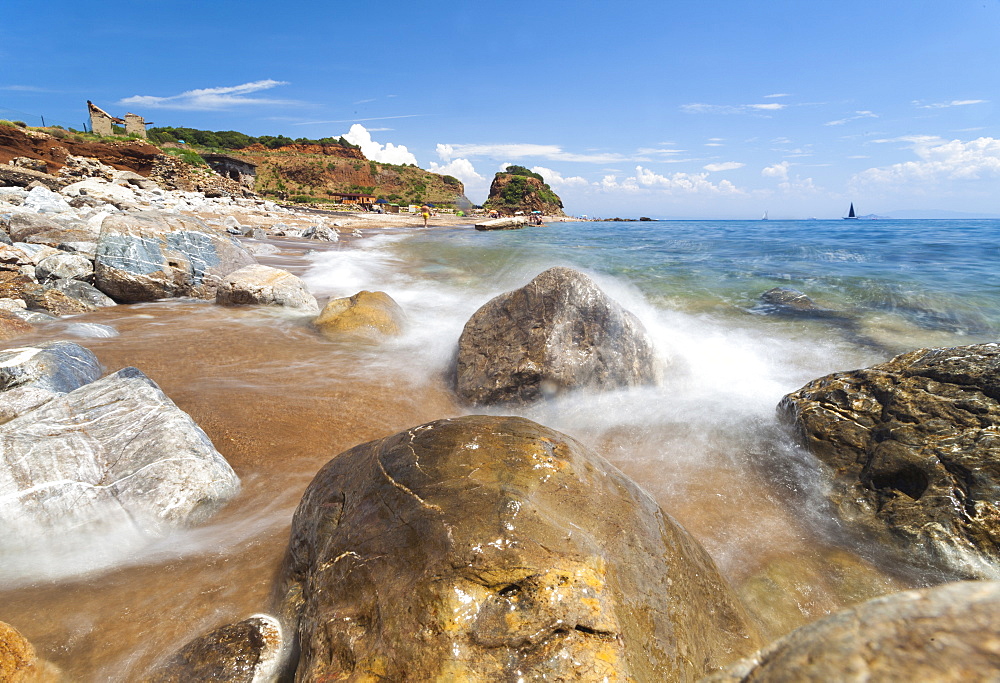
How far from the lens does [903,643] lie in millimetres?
797

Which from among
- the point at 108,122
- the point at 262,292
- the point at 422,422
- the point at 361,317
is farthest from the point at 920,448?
the point at 108,122

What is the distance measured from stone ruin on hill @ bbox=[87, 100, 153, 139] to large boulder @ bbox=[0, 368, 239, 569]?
5300 cm

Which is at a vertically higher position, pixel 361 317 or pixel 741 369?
pixel 361 317

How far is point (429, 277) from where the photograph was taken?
1377cm

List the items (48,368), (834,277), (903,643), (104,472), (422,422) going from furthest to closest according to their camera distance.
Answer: (834,277)
(422,422)
(48,368)
(104,472)
(903,643)

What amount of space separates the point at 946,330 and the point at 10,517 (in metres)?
11.8

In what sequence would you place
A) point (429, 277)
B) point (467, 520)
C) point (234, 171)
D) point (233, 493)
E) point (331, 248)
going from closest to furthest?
point (467, 520), point (233, 493), point (429, 277), point (331, 248), point (234, 171)

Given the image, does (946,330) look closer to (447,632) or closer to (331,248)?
(447,632)

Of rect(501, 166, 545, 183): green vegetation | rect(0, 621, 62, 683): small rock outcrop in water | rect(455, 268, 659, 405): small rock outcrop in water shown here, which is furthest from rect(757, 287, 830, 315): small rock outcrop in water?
rect(501, 166, 545, 183): green vegetation

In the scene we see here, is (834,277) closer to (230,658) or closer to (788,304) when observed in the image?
(788,304)

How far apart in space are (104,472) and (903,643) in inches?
143

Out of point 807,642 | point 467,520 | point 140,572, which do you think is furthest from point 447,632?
point 140,572

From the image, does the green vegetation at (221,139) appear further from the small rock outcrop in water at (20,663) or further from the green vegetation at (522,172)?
the small rock outcrop in water at (20,663)

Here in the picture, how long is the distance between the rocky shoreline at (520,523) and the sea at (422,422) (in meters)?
0.14
